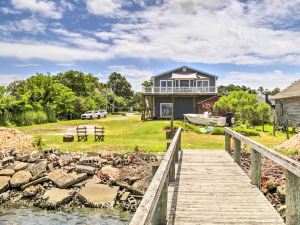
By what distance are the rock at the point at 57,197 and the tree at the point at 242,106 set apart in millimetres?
25390

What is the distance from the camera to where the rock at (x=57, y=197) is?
1457cm

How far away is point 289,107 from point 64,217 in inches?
1211

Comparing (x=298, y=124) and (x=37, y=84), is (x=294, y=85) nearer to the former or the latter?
(x=298, y=124)

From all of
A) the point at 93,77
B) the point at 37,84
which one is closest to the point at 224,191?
the point at 37,84

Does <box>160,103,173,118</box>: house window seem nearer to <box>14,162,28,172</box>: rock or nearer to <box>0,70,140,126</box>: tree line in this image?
<box>0,70,140,126</box>: tree line

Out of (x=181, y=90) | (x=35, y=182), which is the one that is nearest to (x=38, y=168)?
(x=35, y=182)

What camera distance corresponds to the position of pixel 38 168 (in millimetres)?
17875

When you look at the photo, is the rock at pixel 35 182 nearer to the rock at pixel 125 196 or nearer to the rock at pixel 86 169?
the rock at pixel 86 169

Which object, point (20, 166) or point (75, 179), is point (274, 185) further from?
point (20, 166)

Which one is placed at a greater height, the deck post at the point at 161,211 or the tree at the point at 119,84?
the tree at the point at 119,84

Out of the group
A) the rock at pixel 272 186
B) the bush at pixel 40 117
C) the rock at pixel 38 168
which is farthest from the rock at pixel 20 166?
the bush at pixel 40 117

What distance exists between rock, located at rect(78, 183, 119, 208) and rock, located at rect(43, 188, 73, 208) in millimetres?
530

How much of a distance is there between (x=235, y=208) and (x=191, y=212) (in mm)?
951

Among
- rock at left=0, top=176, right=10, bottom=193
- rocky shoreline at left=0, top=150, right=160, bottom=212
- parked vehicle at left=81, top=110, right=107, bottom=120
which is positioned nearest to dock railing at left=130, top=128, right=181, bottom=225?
rocky shoreline at left=0, top=150, right=160, bottom=212
